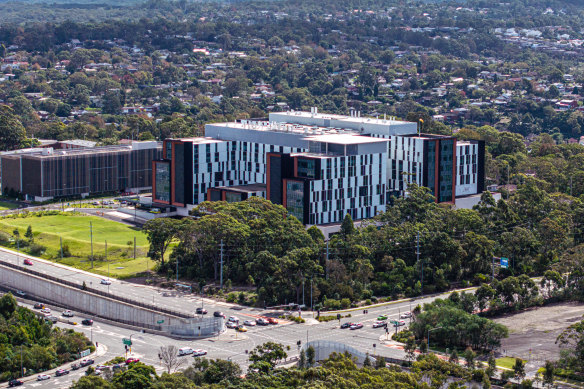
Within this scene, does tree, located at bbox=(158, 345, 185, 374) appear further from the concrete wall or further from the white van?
the concrete wall

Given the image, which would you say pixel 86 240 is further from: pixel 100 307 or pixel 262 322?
pixel 262 322

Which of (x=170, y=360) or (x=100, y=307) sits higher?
(x=170, y=360)

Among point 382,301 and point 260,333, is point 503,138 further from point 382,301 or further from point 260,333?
point 260,333

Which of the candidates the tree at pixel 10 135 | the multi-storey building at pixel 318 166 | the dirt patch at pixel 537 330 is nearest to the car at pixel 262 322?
the dirt patch at pixel 537 330

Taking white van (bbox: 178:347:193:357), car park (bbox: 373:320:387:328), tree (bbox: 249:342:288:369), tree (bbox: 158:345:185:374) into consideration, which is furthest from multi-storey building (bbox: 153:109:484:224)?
tree (bbox: 249:342:288:369)

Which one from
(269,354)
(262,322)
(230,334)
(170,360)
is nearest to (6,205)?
(262,322)
